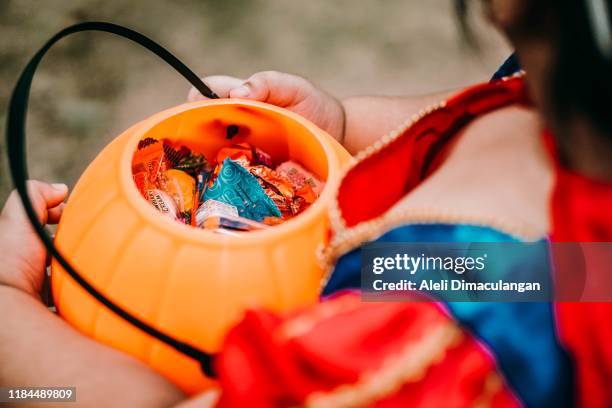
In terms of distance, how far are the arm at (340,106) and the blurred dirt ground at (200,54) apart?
0.35 m

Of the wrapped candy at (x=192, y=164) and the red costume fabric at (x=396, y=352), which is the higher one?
the red costume fabric at (x=396, y=352)

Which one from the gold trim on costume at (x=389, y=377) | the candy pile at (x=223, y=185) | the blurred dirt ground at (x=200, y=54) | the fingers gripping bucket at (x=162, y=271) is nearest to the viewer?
the gold trim on costume at (x=389, y=377)

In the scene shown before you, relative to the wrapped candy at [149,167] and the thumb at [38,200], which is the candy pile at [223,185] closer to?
the wrapped candy at [149,167]

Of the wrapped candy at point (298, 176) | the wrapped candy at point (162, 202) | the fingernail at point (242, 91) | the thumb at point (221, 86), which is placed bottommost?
the wrapped candy at point (298, 176)

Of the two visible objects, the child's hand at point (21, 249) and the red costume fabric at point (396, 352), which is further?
the child's hand at point (21, 249)

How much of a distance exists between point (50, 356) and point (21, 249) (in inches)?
6.0

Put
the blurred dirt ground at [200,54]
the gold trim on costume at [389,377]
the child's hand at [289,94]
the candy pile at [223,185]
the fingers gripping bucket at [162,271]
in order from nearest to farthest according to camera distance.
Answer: the gold trim on costume at [389,377], the fingers gripping bucket at [162,271], the candy pile at [223,185], the child's hand at [289,94], the blurred dirt ground at [200,54]

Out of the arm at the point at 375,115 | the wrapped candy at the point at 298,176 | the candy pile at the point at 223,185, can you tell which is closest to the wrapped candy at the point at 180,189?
the candy pile at the point at 223,185

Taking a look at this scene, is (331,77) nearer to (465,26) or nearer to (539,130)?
(465,26)

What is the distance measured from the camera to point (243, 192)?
625 millimetres

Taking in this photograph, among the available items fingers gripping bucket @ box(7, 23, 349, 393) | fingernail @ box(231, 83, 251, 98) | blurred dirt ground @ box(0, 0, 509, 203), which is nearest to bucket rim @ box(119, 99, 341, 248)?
fingers gripping bucket @ box(7, 23, 349, 393)

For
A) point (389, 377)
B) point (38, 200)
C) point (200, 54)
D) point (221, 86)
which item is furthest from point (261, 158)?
point (200, 54)

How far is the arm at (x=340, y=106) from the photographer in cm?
74

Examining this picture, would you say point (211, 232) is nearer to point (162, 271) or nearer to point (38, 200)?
point (162, 271)
